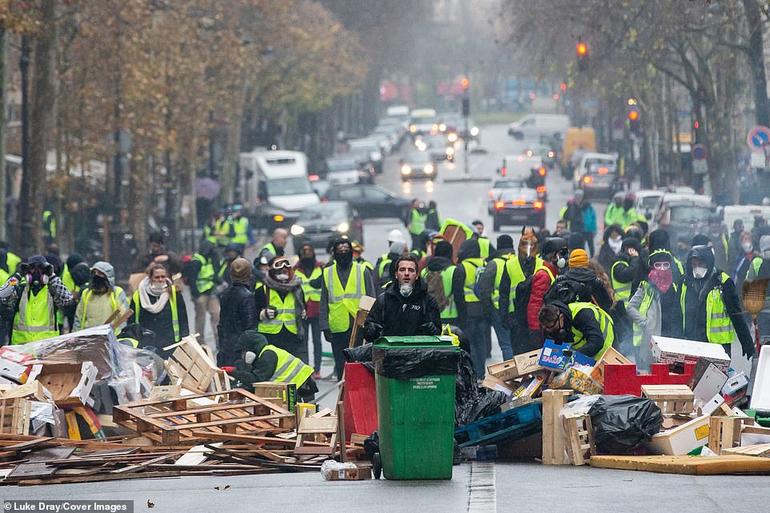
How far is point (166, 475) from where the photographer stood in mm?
11344

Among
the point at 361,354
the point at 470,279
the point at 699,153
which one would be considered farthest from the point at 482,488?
the point at 699,153

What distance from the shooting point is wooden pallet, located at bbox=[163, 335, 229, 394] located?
1419 cm

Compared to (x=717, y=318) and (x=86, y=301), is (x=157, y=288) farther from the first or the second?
(x=717, y=318)

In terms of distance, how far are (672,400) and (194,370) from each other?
4.31 metres

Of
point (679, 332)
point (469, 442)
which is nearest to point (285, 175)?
point (679, 332)

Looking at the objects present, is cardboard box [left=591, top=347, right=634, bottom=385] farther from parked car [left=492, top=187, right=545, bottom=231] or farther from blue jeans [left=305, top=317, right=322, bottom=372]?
parked car [left=492, top=187, right=545, bottom=231]

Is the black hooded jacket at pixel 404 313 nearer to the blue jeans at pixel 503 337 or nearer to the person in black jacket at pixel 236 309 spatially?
the person in black jacket at pixel 236 309

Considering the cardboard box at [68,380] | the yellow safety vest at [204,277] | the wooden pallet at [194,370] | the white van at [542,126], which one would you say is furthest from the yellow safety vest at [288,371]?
the white van at [542,126]

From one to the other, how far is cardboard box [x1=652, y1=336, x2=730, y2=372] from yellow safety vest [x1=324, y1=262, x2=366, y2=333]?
4.18 metres

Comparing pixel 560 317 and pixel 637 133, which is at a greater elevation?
pixel 637 133

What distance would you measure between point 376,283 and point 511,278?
2.69 meters

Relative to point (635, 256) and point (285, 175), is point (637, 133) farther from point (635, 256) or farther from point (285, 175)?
point (635, 256)

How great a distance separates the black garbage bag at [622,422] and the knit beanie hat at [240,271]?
4767 millimetres

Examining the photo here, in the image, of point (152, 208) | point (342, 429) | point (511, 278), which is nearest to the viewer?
point (342, 429)
